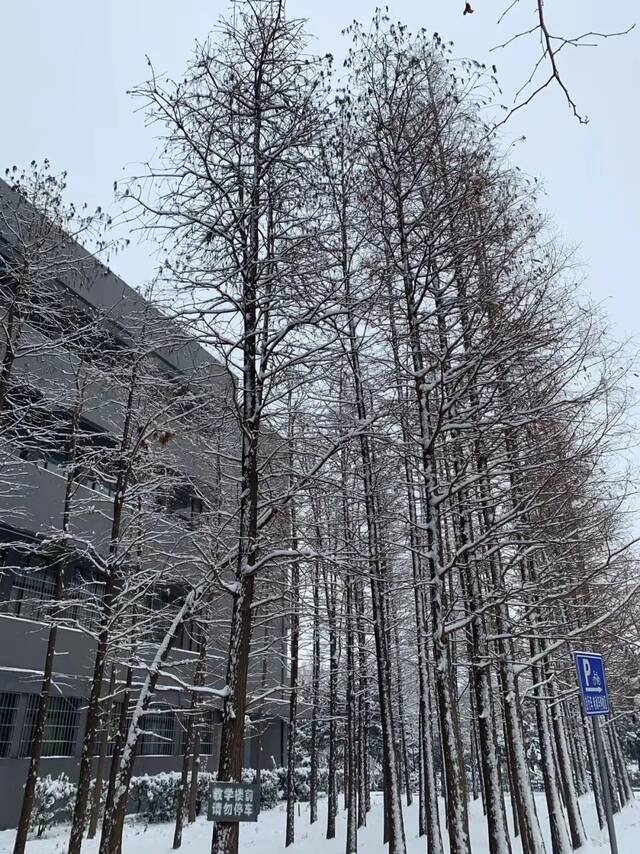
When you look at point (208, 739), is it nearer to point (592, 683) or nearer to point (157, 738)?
point (157, 738)

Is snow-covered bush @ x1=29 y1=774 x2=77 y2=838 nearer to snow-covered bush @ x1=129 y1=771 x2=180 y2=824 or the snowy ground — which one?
the snowy ground

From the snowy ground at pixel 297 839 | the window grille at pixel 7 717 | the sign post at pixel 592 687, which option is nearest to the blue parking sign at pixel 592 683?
the sign post at pixel 592 687

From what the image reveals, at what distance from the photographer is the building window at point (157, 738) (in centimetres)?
2609

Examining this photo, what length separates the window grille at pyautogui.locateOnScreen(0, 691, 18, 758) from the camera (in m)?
19.7

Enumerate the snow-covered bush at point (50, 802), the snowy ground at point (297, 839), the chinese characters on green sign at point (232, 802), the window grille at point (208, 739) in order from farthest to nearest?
the window grille at point (208, 739) → the snow-covered bush at point (50, 802) → the snowy ground at point (297, 839) → the chinese characters on green sign at point (232, 802)

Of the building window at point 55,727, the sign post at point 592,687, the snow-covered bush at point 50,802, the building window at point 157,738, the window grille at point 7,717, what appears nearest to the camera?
the sign post at point 592,687

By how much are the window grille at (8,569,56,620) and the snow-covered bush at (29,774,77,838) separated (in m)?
5.24

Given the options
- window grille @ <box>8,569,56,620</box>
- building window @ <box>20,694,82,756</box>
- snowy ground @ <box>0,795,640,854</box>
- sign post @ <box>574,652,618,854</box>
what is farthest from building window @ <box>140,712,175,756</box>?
sign post @ <box>574,652,618,854</box>

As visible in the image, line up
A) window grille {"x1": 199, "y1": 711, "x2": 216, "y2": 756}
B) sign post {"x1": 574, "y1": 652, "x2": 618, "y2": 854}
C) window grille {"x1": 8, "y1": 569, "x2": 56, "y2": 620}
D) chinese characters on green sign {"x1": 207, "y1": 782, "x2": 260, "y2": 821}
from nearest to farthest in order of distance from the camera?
chinese characters on green sign {"x1": 207, "y1": 782, "x2": 260, "y2": 821}
sign post {"x1": 574, "y1": 652, "x2": 618, "y2": 854}
window grille {"x1": 8, "y1": 569, "x2": 56, "y2": 620}
window grille {"x1": 199, "y1": 711, "x2": 216, "y2": 756}

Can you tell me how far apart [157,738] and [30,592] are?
10353 mm

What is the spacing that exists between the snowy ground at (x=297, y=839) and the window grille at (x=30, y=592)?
652cm

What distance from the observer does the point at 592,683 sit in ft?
22.4

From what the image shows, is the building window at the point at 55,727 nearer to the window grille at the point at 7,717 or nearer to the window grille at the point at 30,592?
the window grille at the point at 7,717

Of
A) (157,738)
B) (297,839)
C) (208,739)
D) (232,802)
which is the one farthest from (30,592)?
(232,802)
